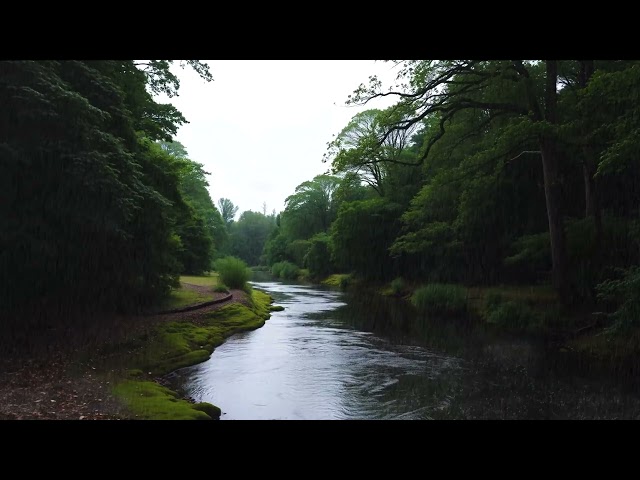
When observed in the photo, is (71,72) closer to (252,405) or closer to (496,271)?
(252,405)

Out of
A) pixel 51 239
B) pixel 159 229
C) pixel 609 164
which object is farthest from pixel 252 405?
pixel 609 164

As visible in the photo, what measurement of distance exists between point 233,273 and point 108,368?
1834cm

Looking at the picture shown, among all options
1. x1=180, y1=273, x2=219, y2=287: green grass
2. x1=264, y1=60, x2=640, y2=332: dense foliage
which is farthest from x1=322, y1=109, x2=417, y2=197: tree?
x1=180, y1=273, x2=219, y2=287: green grass

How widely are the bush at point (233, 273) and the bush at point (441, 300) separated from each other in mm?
10447

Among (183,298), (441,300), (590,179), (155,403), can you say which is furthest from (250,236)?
(155,403)

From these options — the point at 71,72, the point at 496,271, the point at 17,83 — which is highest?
the point at 71,72

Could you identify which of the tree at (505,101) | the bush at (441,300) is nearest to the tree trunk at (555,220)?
the tree at (505,101)

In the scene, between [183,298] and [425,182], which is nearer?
[183,298]

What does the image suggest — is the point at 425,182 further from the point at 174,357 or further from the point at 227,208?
the point at 227,208

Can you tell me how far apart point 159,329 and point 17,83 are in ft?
26.7

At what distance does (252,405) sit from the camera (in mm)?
9211

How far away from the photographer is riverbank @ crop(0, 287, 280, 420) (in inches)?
302

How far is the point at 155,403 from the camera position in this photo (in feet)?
28.2
